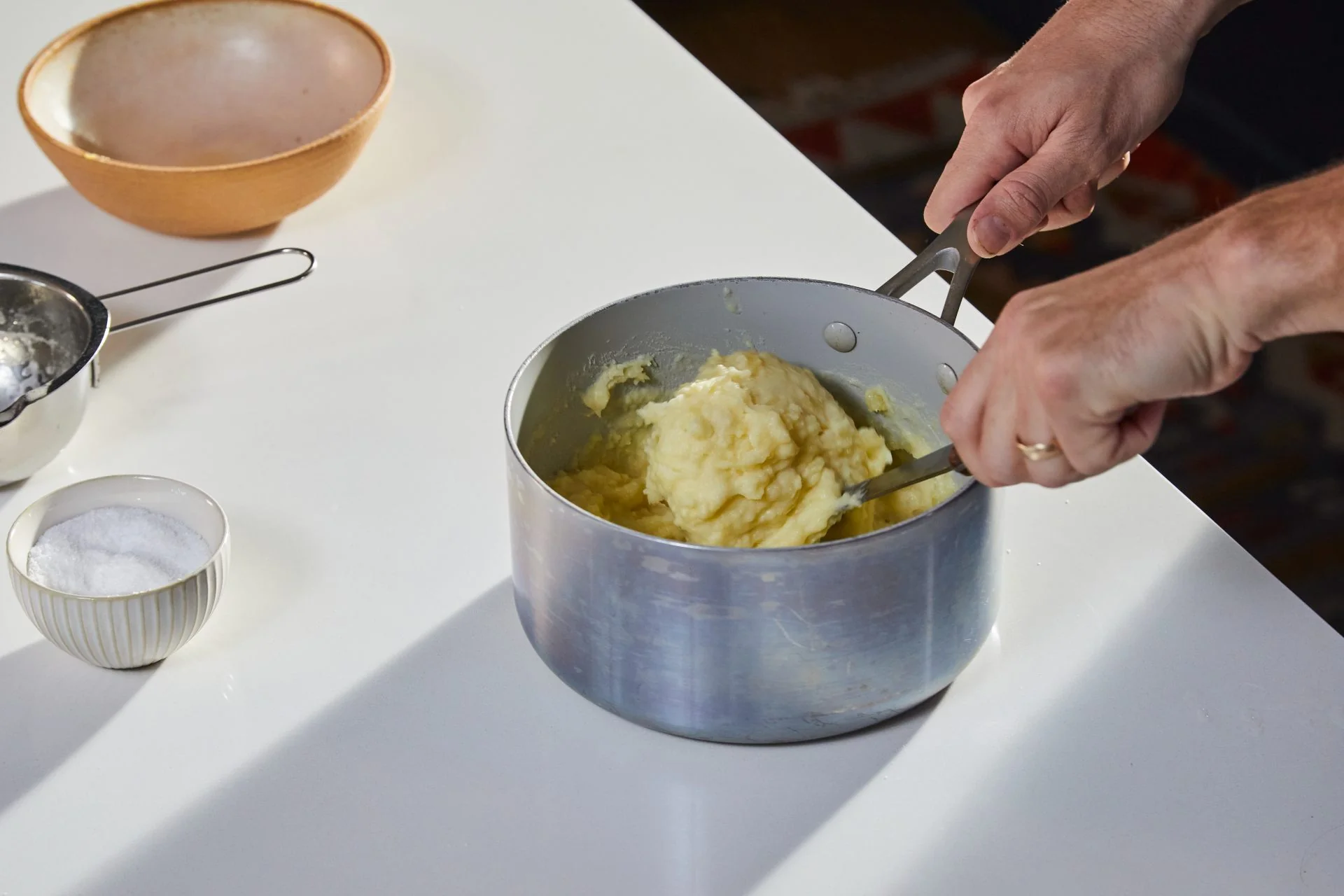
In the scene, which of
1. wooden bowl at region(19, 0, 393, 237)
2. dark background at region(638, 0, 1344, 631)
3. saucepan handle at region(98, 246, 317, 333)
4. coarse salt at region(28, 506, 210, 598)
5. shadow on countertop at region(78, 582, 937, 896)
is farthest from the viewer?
dark background at region(638, 0, 1344, 631)

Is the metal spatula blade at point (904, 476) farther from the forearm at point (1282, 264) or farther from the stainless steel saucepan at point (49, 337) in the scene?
the stainless steel saucepan at point (49, 337)

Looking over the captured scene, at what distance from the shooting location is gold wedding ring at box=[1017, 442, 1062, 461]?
817mm

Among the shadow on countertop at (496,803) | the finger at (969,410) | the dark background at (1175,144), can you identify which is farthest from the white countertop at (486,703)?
the dark background at (1175,144)

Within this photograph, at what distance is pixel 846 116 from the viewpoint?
2.89 metres

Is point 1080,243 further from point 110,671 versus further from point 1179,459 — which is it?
point 110,671

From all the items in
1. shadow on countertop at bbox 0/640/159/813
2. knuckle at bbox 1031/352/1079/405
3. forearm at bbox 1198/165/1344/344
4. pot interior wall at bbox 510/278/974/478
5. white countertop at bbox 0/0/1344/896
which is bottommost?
white countertop at bbox 0/0/1344/896

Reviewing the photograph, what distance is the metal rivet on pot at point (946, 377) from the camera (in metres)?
1.01

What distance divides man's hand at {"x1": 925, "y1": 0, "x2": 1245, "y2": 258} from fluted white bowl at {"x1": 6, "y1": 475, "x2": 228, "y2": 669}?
600 mm

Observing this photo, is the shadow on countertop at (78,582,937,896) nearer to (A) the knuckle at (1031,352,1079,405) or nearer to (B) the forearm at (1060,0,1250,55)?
(A) the knuckle at (1031,352,1079,405)

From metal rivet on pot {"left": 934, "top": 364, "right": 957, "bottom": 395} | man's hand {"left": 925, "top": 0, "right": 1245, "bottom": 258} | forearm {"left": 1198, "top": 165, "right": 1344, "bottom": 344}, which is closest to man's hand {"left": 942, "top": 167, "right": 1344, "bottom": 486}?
forearm {"left": 1198, "top": 165, "right": 1344, "bottom": 344}

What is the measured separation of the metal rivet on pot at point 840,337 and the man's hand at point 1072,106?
13 cm

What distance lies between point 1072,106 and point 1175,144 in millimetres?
1508

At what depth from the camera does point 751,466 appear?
3.22ft

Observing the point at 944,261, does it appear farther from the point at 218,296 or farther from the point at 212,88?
the point at 212,88
